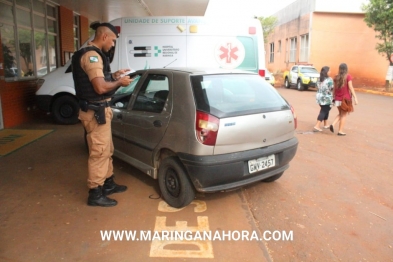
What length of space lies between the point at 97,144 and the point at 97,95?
54cm

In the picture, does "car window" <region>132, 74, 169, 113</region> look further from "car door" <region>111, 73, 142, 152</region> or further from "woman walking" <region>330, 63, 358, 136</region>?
"woman walking" <region>330, 63, 358, 136</region>

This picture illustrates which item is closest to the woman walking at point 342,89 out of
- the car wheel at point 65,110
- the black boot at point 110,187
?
the black boot at point 110,187

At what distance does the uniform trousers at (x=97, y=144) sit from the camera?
3.63 meters

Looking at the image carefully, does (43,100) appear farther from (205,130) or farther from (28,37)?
(205,130)

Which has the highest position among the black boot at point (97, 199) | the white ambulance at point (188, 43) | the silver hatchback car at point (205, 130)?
the white ambulance at point (188, 43)

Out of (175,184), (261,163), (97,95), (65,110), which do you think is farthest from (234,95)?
(65,110)

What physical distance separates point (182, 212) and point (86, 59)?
1.95 meters

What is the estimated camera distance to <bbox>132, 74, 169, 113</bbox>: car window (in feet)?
13.1

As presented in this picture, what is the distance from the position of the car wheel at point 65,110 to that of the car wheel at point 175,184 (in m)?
5.37

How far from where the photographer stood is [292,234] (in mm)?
3336

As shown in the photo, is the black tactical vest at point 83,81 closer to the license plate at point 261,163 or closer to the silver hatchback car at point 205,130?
the silver hatchback car at point 205,130

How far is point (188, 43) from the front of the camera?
25.3ft

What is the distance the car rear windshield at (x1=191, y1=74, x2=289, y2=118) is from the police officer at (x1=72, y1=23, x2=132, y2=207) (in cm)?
80

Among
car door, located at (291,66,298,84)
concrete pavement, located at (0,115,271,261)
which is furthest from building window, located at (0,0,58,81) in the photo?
car door, located at (291,66,298,84)
